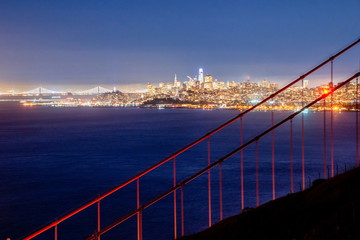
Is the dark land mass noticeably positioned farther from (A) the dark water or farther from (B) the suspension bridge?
(A) the dark water

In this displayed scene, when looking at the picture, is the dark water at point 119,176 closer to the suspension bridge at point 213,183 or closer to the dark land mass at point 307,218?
the suspension bridge at point 213,183

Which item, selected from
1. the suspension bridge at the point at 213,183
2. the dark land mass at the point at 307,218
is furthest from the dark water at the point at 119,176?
the dark land mass at the point at 307,218

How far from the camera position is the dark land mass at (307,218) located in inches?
270

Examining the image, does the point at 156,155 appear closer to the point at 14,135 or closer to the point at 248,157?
the point at 248,157

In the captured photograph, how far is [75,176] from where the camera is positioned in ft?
93.3

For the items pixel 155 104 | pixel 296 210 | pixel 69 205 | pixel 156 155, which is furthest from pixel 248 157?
pixel 155 104

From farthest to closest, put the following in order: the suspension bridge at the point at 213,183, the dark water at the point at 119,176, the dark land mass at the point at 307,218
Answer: the dark water at the point at 119,176 → the suspension bridge at the point at 213,183 → the dark land mass at the point at 307,218

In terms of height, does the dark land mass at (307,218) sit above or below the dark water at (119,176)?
above

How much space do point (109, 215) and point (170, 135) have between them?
33.6 metres

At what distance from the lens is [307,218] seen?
827 cm

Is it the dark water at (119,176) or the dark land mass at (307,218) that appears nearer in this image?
the dark land mass at (307,218)

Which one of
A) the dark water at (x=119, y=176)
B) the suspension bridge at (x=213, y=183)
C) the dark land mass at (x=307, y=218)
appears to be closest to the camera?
the dark land mass at (x=307, y=218)

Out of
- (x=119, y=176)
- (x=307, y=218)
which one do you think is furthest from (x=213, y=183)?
(x=307, y=218)

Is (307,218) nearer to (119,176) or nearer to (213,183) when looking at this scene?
(213,183)
